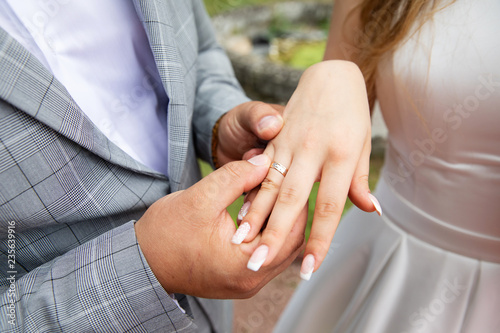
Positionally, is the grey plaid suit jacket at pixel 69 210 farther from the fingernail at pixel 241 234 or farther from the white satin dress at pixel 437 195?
the white satin dress at pixel 437 195

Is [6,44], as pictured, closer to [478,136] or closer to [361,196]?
[361,196]

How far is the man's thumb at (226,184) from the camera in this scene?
74 centimetres

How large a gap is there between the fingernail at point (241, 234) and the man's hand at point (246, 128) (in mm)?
288

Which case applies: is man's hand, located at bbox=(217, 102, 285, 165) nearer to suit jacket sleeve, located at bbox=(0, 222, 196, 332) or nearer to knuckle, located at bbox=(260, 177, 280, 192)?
knuckle, located at bbox=(260, 177, 280, 192)

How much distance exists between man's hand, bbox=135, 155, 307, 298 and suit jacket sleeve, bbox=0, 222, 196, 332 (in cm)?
4

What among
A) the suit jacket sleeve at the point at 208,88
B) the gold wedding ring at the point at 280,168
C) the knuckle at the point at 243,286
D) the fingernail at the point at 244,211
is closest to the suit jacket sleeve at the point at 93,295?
the knuckle at the point at 243,286

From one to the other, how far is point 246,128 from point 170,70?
28 centimetres

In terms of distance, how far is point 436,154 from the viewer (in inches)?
41.3

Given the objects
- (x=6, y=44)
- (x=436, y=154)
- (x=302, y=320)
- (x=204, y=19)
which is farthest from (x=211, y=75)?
(x=302, y=320)

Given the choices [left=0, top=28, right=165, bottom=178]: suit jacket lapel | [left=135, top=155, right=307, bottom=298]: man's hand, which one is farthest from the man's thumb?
[left=0, top=28, right=165, bottom=178]: suit jacket lapel

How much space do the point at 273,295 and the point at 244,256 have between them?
1.83 meters

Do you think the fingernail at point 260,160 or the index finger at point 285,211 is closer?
the index finger at point 285,211

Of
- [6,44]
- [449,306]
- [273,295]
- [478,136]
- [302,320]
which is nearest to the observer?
[6,44]

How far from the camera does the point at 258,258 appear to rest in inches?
28.4
